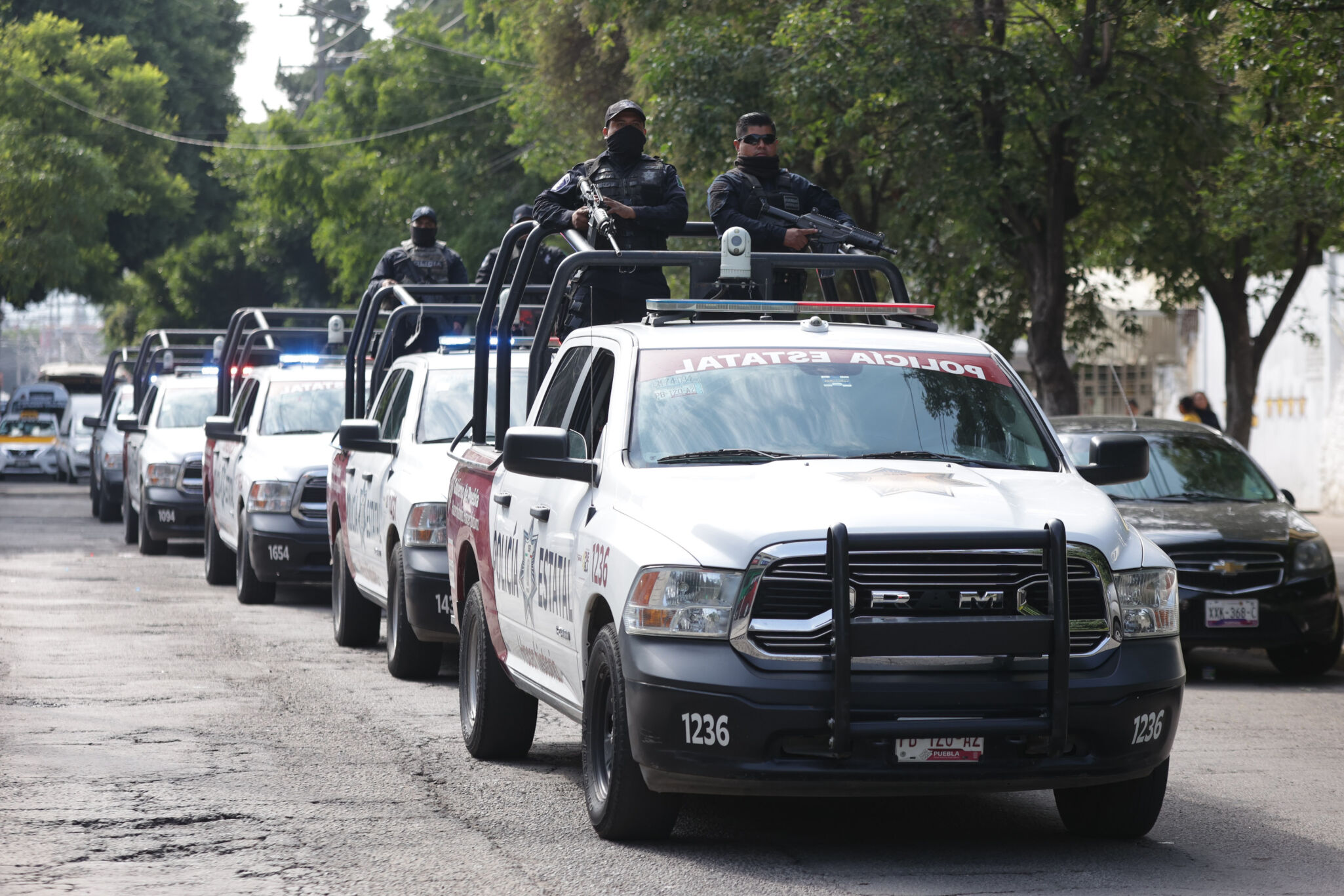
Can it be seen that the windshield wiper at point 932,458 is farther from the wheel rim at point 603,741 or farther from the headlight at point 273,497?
the headlight at point 273,497

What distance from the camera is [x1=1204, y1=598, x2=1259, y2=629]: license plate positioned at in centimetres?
1120

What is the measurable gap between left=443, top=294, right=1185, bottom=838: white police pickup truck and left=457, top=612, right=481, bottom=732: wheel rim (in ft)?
3.94

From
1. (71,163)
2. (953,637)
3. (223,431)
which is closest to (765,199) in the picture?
(953,637)

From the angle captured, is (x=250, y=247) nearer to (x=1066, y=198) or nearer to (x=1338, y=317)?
(x=1338, y=317)

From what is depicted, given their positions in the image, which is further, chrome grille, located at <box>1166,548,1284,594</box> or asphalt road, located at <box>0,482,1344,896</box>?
chrome grille, located at <box>1166,548,1284,594</box>

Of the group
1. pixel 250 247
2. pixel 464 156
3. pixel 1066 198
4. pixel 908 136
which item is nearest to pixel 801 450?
pixel 908 136

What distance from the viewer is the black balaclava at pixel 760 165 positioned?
997 centimetres

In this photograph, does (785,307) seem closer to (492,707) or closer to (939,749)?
(492,707)

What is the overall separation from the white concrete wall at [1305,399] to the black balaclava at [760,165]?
19.3 metres

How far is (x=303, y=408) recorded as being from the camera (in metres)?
15.8

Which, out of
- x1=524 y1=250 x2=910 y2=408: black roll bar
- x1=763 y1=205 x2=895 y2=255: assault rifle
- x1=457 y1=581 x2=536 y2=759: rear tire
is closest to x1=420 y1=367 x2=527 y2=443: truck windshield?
x1=763 y1=205 x2=895 y2=255: assault rifle

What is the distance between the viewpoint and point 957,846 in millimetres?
6438

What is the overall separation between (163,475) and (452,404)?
27.3 feet

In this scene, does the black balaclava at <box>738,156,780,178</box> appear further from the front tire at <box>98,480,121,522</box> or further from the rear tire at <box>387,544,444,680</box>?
the front tire at <box>98,480,121,522</box>
